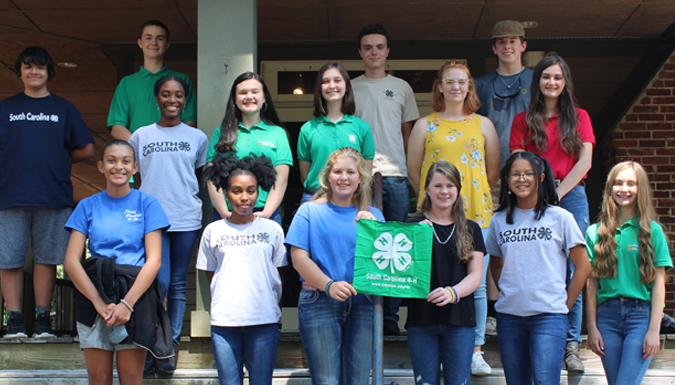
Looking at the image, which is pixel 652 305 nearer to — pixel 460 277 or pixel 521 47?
pixel 460 277

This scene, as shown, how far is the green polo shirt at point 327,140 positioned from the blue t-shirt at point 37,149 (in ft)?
5.41

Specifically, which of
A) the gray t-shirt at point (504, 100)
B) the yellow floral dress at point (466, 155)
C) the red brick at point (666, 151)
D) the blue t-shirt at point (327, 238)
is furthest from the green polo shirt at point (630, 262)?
the red brick at point (666, 151)

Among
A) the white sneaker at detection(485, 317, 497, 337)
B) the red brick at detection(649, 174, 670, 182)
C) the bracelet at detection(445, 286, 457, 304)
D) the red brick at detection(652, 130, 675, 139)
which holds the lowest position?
the white sneaker at detection(485, 317, 497, 337)

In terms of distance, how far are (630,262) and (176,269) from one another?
2.70 m

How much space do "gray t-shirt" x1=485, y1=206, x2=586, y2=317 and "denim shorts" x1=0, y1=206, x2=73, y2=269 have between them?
2.86 m

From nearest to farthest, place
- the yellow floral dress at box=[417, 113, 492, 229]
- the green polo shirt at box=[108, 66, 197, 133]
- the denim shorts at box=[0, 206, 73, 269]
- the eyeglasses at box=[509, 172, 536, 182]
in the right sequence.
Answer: the eyeglasses at box=[509, 172, 536, 182] → the yellow floral dress at box=[417, 113, 492, 229] → the denim shorts at box=[0, 206, 73, 269] → the green polo shirt at box=[108, 66, 197, 133]

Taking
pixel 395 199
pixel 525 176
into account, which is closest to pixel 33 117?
pixel 395 199

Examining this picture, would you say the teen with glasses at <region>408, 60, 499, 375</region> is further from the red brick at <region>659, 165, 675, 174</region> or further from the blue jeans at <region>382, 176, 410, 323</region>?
the red brick at <region>659, 165, 675, 174</region>

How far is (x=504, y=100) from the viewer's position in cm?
437

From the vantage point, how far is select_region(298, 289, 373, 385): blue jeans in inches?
118

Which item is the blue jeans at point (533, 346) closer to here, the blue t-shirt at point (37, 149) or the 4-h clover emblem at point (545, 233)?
the 4-h clover emblem at point (545, 233)

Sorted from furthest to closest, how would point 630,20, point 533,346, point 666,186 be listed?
point 666,186, point 630,20, point 533,346

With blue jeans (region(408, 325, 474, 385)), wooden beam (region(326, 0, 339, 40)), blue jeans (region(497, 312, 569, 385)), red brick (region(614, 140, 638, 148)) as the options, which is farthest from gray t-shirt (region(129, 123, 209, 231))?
red brick (region(614, 140, 638, 148))

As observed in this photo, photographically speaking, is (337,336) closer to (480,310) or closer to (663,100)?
(480,310)
